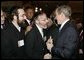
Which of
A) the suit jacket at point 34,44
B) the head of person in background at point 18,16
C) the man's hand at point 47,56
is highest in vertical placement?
the head of person in background at point 18,16

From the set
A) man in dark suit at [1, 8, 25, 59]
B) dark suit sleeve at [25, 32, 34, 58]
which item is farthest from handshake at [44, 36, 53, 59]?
man in dark suit at [1, 8, 25, 59]

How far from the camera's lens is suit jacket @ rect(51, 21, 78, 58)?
12.2 ft

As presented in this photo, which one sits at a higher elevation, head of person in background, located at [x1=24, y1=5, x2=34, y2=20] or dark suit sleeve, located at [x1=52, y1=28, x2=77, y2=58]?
head of person in background, located at [x1=24, y1=5, x2=34, y2=20]

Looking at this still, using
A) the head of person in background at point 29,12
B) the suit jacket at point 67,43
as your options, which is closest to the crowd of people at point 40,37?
the suit jacket at point 67,43

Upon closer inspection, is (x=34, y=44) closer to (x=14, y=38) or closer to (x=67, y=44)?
(x=14, y=38)

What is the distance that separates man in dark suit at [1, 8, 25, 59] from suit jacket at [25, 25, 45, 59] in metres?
0.13

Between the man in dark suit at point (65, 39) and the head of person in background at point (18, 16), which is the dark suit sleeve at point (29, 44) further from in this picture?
the man in dark suit at point (65, 39)

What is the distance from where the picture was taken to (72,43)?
3.73 metres

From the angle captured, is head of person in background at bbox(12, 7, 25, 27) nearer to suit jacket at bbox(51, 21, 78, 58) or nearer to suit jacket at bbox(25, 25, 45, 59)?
suit jacket at bbox(25, 25, 45, 59)

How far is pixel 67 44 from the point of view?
3.73 meters

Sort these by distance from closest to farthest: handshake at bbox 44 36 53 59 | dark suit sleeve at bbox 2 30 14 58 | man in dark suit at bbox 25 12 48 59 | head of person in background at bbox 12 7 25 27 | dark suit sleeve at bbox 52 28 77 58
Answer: dark suit sleeve at bbox 52 28 77 58, handshake at bbox 44 36 53 59, dark suit sleeve at bbox 2 30 14 58, man in dark suit at bbox 25 12 48 59, head of person in background at bbox 12 7 25 27

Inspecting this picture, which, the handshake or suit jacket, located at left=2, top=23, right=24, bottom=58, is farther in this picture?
suit jacket, located at left=2, top=23, right=24, bottom=58

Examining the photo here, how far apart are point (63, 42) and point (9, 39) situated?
34.5 inches

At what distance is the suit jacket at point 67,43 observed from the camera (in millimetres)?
3725
